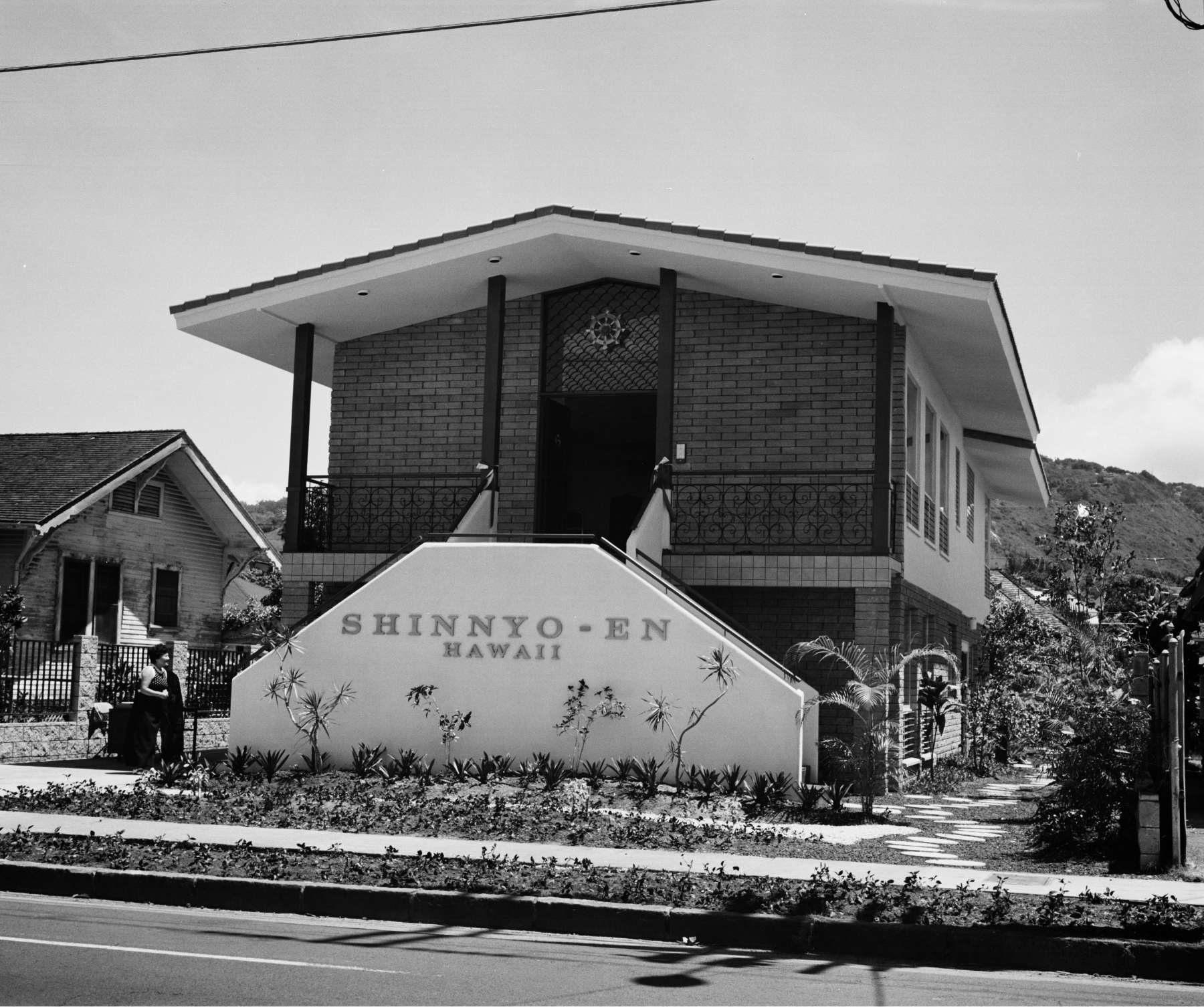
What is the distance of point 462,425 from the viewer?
19.9 meters

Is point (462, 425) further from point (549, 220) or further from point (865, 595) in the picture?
point (865, 595)

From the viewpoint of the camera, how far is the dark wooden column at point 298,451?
19.4m

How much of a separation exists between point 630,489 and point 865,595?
8.71 metres

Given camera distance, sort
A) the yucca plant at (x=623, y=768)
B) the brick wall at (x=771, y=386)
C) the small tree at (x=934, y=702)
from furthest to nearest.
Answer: the small tree at (x=934, y=702) < the brick wall at (x=771, y=386) < the yucca plant at (x=623, y=768)

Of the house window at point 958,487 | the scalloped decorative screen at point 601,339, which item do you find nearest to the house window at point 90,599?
the scalloped decorative screen at point 601,339

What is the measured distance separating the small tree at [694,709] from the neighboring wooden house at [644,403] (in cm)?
77

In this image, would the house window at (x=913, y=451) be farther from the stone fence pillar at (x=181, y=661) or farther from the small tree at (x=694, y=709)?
the stone fence pillar at (x=181, y=661)

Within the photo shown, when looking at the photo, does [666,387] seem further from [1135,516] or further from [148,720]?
[1135,516]

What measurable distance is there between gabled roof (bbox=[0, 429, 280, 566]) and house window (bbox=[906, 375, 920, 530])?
571 inches

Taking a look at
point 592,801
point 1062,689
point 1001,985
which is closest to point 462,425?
point 592,801

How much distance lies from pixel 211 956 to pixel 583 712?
8.40m

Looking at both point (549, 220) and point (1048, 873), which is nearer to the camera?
point (1048, 873)

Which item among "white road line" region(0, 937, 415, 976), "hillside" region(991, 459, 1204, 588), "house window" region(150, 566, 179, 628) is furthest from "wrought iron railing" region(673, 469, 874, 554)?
"hillside" region(991, 459, 1204, 588)

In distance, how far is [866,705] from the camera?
14.8m
